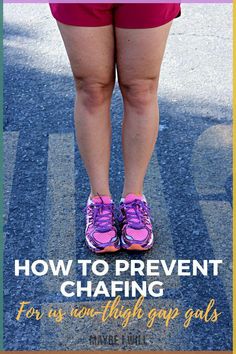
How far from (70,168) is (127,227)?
61 centimetres

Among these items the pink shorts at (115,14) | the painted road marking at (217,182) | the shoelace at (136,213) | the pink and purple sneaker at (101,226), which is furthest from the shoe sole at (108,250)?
the pink shorts at (115,14)

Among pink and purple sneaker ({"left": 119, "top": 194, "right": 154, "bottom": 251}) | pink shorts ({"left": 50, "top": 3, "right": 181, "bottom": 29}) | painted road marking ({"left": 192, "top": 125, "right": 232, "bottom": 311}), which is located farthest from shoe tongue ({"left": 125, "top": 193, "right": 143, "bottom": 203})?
pink shorts ({"left": 50, "top": 3, "right": 181, "bottom": 29})

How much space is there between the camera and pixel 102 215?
8.35ft

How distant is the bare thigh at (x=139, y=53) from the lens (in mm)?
2193

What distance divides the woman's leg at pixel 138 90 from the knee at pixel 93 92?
0.05 meters

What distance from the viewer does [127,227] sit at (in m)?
2.53

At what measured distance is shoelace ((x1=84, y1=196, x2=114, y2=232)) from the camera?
99.3 inches

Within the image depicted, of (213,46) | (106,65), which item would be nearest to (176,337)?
(106,65)

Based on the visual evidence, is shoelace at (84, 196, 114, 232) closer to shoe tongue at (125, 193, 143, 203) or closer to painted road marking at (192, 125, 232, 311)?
shoe tongue at (125, 193, 143, 203)

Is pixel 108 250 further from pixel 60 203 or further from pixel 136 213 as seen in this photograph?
pixel 60 203

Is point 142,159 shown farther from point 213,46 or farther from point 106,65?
point 213,46

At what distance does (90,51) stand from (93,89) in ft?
0.52

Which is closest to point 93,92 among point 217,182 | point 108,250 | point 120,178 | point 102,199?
point 102,199

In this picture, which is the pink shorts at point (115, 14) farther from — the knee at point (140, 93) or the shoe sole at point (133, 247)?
the shoe sole at point (133, 247)
